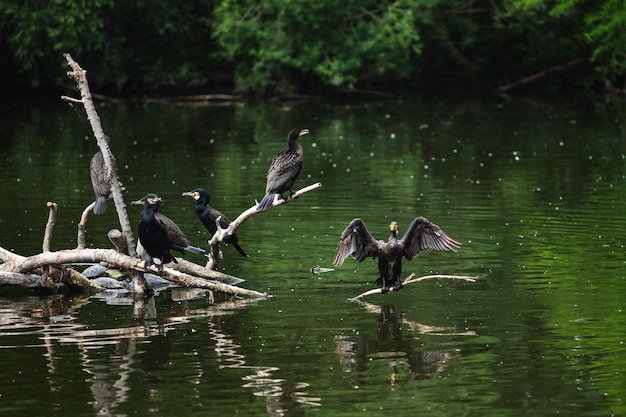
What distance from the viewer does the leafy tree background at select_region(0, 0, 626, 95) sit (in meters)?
41.7

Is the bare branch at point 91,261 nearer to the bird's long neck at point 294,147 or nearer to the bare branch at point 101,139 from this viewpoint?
the bare branch at point 101,139

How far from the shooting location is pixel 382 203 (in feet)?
65.1

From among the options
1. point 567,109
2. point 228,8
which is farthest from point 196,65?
point 567,109

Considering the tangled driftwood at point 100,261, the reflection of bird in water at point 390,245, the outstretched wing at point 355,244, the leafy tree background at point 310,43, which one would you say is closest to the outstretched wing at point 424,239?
the reflection of bird in water at point 390,245

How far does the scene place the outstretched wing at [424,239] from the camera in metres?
12.9

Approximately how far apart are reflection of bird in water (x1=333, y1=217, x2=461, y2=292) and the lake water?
455 millimetres

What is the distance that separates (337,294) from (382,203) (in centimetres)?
640

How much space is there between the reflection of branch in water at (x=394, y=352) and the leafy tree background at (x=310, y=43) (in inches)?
1172

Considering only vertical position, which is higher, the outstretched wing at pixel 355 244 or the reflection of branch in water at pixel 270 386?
the outstretched wing at pixel 355 244

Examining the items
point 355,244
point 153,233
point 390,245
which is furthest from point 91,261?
point 390,245

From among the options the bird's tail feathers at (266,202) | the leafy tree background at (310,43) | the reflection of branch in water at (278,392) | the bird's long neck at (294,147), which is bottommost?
the reflection of branch in water at (278,392)

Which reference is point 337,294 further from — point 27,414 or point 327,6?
point 327,6

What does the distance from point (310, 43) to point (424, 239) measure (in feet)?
98.8

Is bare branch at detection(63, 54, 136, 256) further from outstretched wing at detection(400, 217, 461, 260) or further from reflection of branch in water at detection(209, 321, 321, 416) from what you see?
outstretched wing at detection(400, 217, 461, 260)
